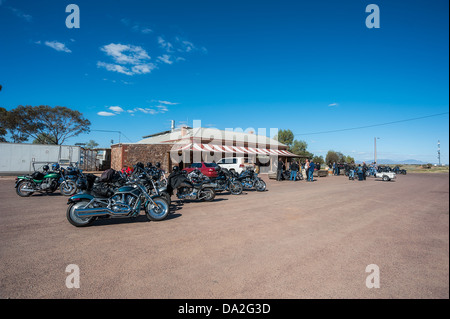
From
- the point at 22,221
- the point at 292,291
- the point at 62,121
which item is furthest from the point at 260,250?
the point at 62,121

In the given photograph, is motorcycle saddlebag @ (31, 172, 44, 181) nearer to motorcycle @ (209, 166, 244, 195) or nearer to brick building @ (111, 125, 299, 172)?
motorcycle @ (209, 166, 244, 195)

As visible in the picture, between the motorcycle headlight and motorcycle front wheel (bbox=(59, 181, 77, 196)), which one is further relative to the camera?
motorcycle front wheel (bbox=(59, 181, 77, 196))

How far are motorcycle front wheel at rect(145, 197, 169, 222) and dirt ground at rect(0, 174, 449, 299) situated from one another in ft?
0.63

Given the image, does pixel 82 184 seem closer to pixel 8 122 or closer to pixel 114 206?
pixel 114 206

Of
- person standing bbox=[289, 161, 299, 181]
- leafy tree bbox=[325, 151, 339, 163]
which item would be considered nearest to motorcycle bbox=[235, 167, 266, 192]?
person standing bbox=[289, 161, 299, 181]

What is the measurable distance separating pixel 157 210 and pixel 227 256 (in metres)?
2.92

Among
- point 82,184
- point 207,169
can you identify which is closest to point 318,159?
point 207,169

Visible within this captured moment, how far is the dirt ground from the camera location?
2789mm

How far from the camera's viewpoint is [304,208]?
7.51 m

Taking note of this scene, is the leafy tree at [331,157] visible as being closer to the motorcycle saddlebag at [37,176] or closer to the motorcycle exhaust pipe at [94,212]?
the motorcycle saddlebag at [37,176]

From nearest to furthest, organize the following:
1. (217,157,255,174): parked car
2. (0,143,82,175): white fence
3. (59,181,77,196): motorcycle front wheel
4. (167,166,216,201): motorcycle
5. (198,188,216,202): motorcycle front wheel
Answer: (167,166,216,201): motorcycle → (198,188,216,202): motorcycle front wheel → (59,181,77,196): motorcycle front wheel → (0,143,82,175): white fence → (217,157,255,174): parked car

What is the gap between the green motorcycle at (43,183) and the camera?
9.55 meters

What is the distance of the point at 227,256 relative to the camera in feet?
12.5
